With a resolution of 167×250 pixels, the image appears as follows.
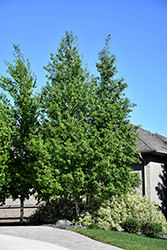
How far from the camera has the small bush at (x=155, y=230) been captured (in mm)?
12523

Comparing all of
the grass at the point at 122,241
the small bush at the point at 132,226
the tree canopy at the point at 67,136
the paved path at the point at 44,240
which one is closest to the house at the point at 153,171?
the tree canopy at the point at 67,136

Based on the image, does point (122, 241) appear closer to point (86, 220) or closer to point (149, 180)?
point (86, 220)

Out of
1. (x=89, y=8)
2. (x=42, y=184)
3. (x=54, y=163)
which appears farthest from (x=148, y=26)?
(x=42, y=184)

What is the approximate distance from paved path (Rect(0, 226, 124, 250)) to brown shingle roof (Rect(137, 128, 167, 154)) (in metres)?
7.30

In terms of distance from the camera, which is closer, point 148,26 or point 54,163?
point 148,26

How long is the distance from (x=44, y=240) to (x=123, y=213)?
15.6ft

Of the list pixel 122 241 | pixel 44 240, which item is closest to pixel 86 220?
pixel 122 241

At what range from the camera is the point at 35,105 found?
1467 centimetres

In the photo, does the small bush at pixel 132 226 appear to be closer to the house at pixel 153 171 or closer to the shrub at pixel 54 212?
the shrub at pixel 54 212

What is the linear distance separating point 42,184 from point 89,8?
717cm

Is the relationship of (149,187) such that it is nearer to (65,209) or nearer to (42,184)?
(65,209)

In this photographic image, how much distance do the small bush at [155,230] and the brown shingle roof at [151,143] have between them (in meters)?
4.37

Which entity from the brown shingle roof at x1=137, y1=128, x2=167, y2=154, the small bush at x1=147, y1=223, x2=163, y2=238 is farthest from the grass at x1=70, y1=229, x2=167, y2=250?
the brown shingle roof at x1=137, y1=128, x2=167, y2=154

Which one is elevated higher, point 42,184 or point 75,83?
point 75,83
